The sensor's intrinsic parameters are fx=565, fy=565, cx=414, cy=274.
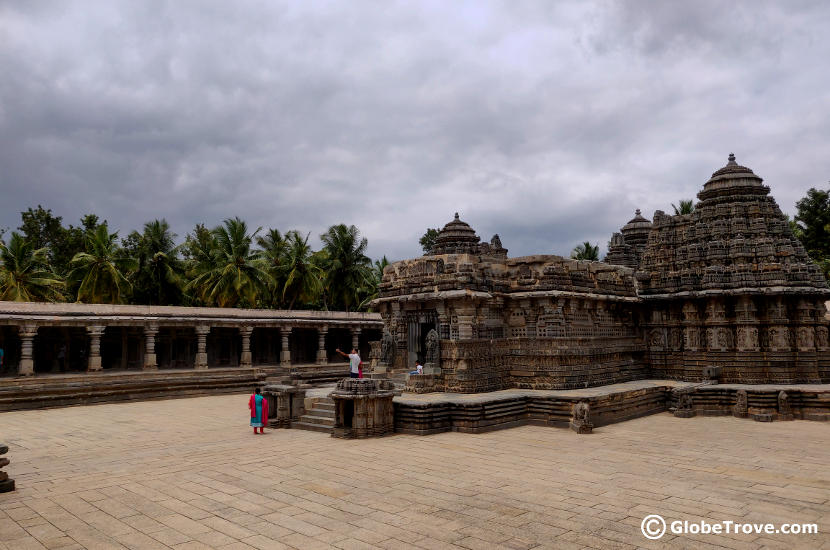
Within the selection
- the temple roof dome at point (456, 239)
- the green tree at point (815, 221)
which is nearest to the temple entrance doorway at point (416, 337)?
the temple roof dome at point (456, 239)

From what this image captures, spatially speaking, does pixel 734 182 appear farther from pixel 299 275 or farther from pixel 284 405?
pixel 299 275

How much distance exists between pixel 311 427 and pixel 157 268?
81.8ft

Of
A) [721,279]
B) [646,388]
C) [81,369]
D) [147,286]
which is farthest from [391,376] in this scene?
[147,286]

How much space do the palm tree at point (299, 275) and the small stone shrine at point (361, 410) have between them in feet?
73.8

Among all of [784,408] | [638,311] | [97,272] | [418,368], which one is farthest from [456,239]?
[97,272]

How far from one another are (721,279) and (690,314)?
1.69 m

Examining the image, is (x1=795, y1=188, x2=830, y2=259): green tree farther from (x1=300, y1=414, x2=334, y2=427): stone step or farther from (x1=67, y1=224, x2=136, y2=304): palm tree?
(x1=67, y1=224, x2=136, y2=304): palm tree

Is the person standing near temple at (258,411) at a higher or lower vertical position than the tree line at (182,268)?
lower

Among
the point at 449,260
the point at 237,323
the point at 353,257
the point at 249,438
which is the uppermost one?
the point at 353,257

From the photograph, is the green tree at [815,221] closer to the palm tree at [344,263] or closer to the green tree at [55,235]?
the palm tree at [344,263]

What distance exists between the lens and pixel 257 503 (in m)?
8.19

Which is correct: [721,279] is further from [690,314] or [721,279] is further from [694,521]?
[694,521]

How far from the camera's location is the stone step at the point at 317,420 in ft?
48.0

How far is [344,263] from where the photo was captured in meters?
40.1
